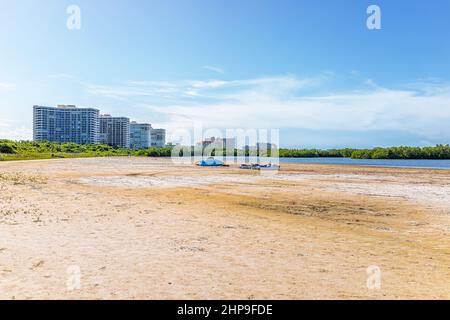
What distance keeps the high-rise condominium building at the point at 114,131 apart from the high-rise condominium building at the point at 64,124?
52.4ft

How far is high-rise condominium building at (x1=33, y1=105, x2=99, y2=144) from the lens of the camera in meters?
159

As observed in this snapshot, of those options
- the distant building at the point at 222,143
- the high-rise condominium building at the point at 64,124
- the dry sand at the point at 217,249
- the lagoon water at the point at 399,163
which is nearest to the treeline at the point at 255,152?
the distant building at the point at 222,143

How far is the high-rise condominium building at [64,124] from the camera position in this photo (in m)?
159

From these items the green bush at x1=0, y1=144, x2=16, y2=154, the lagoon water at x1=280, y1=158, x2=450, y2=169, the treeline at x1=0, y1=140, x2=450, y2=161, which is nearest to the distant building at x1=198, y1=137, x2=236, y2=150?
the treeline at x1=0, y1=140, x2=450, y2=161

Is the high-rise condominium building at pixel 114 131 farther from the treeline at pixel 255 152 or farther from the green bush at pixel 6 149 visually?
the green bush at pixel 6 149

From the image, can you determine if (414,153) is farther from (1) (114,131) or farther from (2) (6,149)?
(1) (114,131)

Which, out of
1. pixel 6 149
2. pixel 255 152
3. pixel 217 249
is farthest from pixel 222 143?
pixel 217 249

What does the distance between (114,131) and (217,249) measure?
18584 cm

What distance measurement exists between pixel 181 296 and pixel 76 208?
404 inches

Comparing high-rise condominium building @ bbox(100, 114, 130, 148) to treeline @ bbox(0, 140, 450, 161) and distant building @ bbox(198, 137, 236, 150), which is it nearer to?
distant building @ bbox(198, 137, 236, 150)

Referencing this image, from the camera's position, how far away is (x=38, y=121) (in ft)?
522

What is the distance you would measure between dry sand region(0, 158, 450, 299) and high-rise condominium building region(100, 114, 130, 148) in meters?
174
